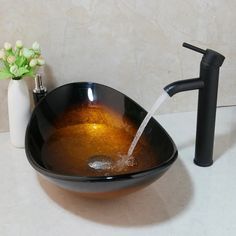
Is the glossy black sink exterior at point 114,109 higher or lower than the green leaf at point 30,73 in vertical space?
lower

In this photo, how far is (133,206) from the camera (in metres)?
0.89

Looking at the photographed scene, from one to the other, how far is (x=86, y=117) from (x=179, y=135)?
0.27 metres

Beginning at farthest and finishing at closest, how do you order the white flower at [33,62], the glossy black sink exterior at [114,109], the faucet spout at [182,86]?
the white flower at [33,62] → the faucet spout at [182,86] → the glossy black sink exterior at [114,109]

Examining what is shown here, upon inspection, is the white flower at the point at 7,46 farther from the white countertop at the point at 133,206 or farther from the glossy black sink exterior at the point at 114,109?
the white countertop at the point at 133,206

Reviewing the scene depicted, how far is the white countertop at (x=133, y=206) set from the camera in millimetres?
822

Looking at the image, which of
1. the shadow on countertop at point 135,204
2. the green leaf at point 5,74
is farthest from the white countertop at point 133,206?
the green leaf at point 5,74

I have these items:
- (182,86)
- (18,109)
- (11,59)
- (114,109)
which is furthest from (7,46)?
(182,86)

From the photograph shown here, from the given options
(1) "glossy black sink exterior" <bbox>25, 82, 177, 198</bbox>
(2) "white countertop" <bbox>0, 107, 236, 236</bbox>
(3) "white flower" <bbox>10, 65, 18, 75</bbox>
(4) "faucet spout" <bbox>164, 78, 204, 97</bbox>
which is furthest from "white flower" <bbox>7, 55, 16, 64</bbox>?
(4) "faucet spout" <bbox>164, 78, 204, 97</bbox>

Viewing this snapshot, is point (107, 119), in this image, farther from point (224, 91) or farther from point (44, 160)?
point (224, 91)

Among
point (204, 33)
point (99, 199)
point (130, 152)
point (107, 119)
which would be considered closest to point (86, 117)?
point (107, 119)

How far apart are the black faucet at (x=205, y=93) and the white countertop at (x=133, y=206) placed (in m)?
0.04

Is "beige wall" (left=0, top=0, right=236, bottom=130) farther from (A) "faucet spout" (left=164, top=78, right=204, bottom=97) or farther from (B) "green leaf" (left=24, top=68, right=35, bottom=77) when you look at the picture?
(A) "faucet spout" (left=164, top=78, right=204, bottom=97)

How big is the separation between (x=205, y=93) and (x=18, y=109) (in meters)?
0.48

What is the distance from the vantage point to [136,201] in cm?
91
